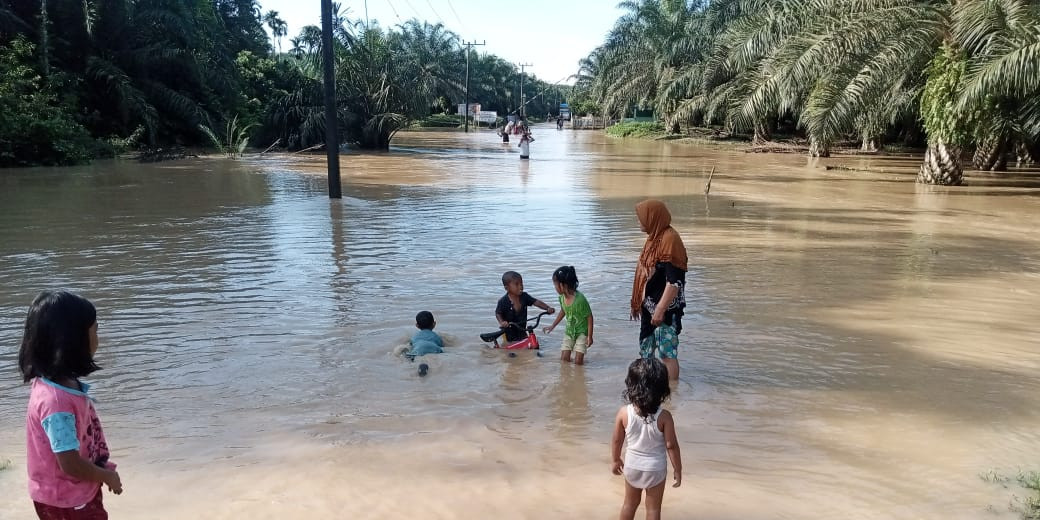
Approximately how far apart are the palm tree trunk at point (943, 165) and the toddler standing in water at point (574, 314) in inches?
729

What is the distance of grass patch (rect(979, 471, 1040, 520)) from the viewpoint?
12.7 feet

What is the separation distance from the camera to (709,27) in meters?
46.6

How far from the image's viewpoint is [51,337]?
8.36ft

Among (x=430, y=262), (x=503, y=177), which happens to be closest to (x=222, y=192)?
(x=503, y=177)

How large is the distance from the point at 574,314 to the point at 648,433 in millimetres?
2799

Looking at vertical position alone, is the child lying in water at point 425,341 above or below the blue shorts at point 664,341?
below

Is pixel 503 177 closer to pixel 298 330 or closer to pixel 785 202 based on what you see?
pixel 785 202

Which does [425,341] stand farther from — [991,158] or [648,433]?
[991,158]

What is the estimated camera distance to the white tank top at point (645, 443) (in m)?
3.45

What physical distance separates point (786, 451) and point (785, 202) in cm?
1416

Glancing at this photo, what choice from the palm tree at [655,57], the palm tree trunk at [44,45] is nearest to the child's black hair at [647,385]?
the palm tree trunk at [44,45]

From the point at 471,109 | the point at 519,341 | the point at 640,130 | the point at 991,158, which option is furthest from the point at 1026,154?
the point at 471,109

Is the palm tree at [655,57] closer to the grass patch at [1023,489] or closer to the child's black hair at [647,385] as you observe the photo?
the grass patch at [1023,489]

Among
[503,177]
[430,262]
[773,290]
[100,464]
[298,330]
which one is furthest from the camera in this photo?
[503,177]
